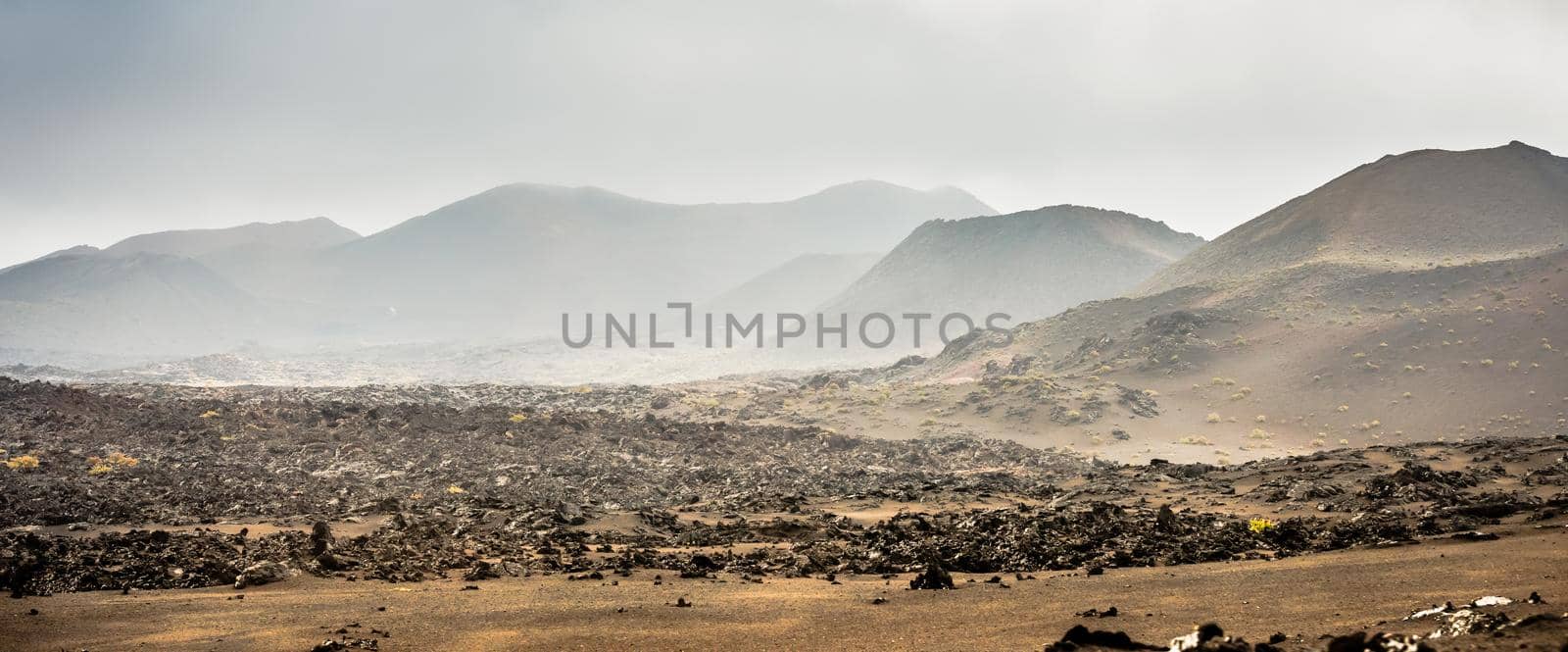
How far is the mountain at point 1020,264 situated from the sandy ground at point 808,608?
115294 mm

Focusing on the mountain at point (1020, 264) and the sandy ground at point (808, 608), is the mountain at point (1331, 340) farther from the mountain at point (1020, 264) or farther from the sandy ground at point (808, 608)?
the mountain at point (1020, 264)

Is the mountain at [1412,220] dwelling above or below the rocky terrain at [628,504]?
above

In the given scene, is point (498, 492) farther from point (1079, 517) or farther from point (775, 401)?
point (775, 401)

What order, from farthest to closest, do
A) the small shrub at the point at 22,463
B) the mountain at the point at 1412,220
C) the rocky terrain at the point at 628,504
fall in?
the mountain at the point at 1412,220 → the small shrub at the point at 22,463 → the rocky terrain at the point at 628,504

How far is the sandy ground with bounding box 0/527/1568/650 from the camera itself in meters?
9.85

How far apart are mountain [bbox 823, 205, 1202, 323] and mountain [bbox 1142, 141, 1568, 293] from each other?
37482mm

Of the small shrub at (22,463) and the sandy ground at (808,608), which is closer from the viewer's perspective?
the sandy ground at (808,608)

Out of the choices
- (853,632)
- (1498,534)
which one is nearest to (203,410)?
(853,632)

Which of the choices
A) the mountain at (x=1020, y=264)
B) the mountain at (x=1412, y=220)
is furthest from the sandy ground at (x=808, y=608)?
the mountain at (x=1020, y=264)

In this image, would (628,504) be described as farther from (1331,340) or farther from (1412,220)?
(1412,220)

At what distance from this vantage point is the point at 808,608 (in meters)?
11.6

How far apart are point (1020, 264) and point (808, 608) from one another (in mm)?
131376

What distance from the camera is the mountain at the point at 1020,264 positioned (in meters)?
130

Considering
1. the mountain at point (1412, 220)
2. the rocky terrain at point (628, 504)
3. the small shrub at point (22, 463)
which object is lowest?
the rocky terrain at point (628, 504)
